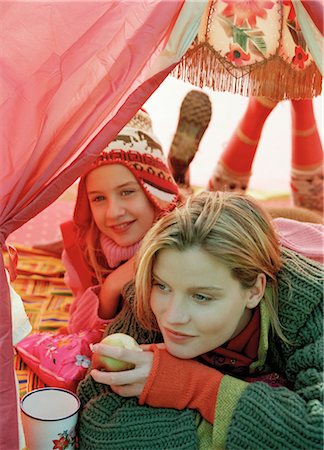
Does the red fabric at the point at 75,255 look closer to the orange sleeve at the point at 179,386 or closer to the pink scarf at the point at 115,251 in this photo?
the pink scarf at the point at 115,251

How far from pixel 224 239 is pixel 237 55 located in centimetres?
52

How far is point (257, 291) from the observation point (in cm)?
138

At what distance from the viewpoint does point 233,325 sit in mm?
1349

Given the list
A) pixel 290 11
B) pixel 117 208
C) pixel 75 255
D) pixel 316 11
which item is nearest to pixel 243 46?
pixel 290 11

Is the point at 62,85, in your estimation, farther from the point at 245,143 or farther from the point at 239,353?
the point at 245,143

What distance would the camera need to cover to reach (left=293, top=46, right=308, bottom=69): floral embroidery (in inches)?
63.6

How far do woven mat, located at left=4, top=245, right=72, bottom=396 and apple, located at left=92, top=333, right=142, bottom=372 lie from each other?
454mm

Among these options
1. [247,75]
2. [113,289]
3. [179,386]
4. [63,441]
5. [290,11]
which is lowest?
[63,441]

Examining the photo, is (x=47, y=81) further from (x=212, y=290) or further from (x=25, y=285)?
(x=25, y=285)

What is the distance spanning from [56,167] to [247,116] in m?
1.29

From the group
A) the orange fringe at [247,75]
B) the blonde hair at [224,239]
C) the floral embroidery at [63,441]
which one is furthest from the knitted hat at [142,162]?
the floral embroidery at [63,441]

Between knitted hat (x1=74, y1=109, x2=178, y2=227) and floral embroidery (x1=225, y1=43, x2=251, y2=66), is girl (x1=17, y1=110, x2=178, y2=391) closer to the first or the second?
knitted hat (x1=74, y1=109, x2=178, y2=227)

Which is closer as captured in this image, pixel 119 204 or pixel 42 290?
pixel 119 204

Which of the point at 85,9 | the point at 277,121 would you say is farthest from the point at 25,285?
the point at 277,121
